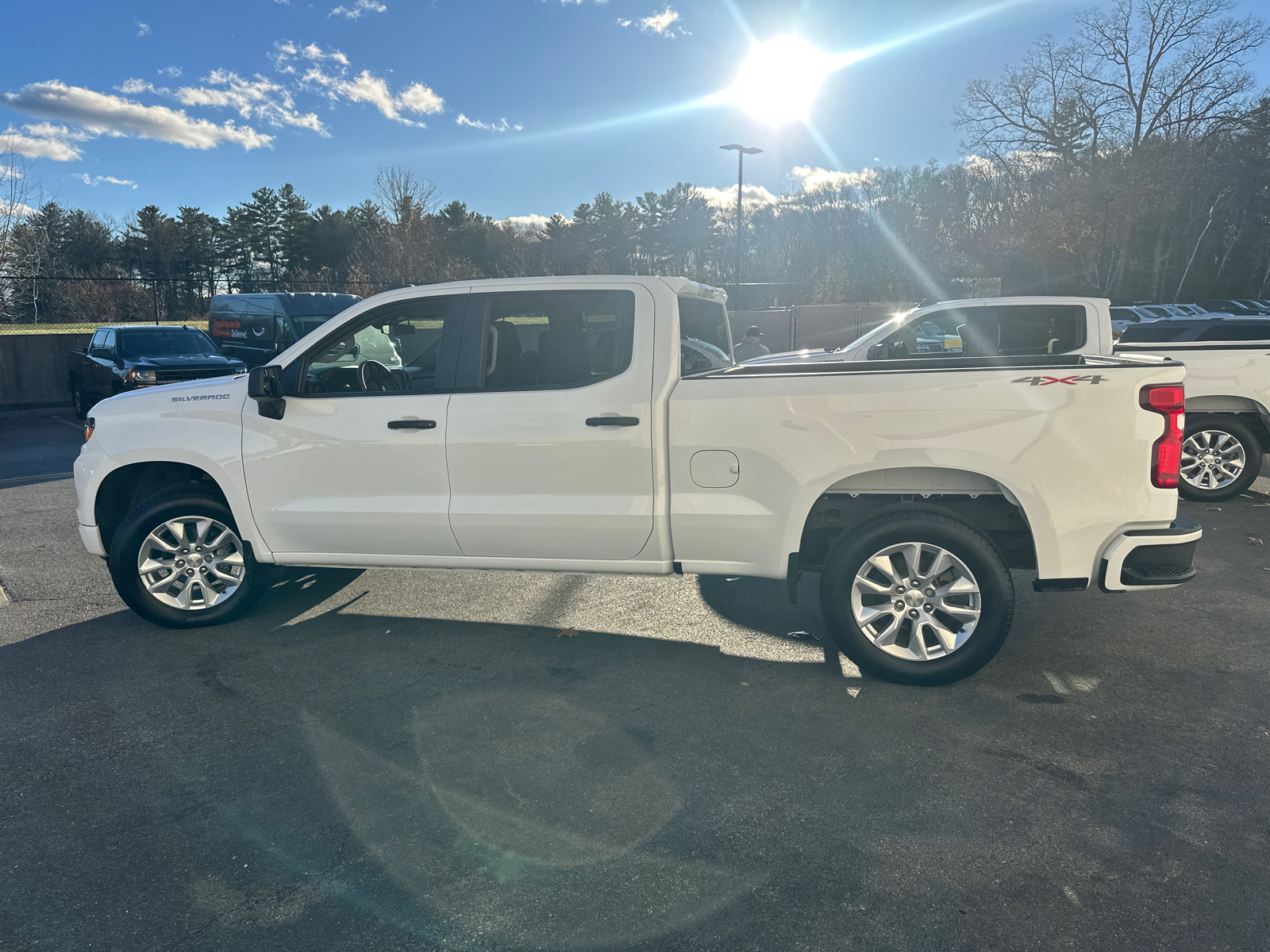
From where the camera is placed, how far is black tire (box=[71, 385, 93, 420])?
15.8 metres

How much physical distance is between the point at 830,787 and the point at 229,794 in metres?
2.28

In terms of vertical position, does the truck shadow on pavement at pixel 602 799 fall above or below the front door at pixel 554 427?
below

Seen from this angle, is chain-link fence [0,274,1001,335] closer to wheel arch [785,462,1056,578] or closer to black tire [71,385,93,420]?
black tire [71,385,93,420]

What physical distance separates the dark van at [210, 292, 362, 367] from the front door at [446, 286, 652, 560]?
13968 millimetres

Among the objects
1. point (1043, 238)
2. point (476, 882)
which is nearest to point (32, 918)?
point (476, 882)

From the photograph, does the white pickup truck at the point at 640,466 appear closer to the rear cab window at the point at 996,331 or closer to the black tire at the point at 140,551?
the black tire at the point at 140,551

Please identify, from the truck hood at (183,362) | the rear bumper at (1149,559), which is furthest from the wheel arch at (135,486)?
the truck hood at (183,362)

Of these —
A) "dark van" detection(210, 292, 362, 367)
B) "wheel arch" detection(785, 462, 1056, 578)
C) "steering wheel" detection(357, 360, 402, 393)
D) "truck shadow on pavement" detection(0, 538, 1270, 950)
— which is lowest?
"truck shadow on pavement" detection(0, 538, 1270, 950)

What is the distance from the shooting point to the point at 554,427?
434cm

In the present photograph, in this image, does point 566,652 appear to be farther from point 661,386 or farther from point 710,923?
point 710,923

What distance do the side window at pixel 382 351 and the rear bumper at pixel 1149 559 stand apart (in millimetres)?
3331

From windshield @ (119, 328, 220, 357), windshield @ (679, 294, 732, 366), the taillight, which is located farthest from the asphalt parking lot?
windshield @ (119, 328, 220, 357)

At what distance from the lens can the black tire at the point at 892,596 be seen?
13.0ft

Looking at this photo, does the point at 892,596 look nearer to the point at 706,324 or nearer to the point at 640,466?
the point at 640,466
